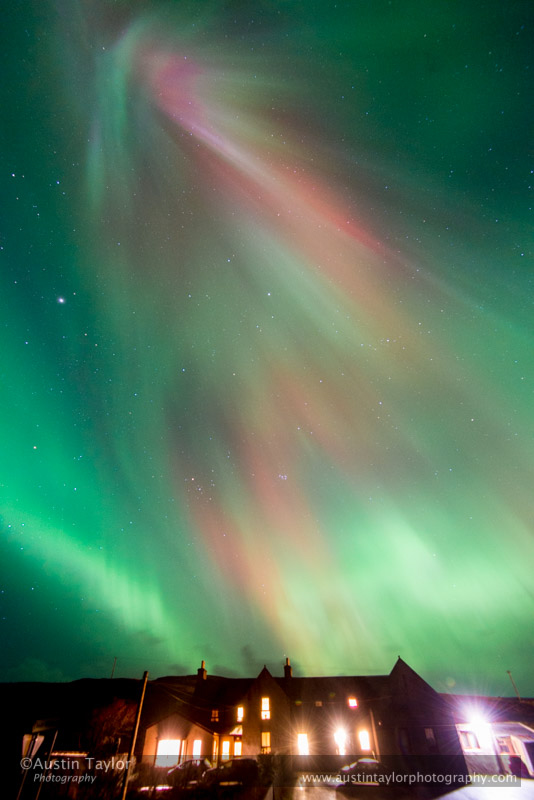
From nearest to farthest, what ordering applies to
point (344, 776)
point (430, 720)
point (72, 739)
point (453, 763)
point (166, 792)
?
point (166, 792)
point (344, 776)
point (72, 739)
point (453, 763)
point (430, 720)

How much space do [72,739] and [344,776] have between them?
63.0 ft

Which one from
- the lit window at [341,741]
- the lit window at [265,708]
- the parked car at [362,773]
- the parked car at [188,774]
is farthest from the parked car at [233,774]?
the lit window at [341,741]

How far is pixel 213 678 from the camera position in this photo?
172 ft

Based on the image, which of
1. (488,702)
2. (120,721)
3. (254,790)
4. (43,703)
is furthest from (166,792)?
(488,702)

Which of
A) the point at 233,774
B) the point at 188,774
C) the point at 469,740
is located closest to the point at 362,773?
the point at 233,774

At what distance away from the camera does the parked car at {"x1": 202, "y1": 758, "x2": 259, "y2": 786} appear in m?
22.1

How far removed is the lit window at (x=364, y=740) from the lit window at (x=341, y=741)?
1.72 metres

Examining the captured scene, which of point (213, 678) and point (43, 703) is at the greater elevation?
point (213, 678)

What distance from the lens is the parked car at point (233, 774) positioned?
22.1 m

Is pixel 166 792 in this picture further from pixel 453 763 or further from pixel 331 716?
pixel 331 716

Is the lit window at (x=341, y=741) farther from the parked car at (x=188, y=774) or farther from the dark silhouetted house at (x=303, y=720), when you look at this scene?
the parked car at (x=188, y=774)

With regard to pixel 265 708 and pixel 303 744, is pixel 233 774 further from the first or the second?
pixel 303 744

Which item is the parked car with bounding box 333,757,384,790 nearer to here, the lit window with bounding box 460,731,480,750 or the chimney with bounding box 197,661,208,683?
the lit window with bounding box 460,731,480,750

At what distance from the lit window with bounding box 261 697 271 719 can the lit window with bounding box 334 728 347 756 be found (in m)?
7.78
